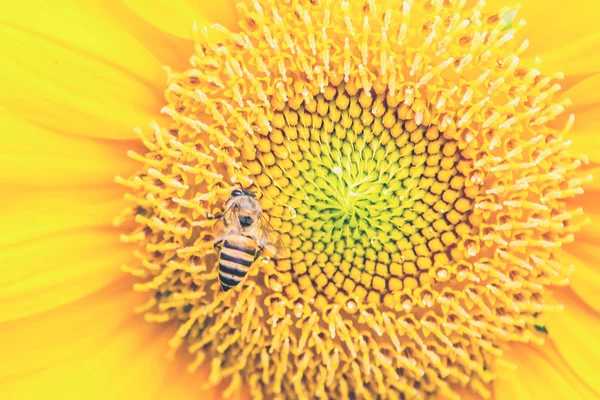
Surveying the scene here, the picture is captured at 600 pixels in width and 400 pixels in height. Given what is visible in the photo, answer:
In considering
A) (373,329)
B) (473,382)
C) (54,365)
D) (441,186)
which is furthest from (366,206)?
(54,365)

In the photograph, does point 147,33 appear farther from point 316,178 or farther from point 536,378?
point 536,378

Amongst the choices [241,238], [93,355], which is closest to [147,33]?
[241,238]

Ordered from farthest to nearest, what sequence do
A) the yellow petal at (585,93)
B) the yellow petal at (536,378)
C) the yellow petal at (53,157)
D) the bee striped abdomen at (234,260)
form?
1. the yellow petal at (536,378)
2. the yellow petal at (585,93)
3. the yellow petal at (53,157)
4. the bee striped abdomen at (234,260)

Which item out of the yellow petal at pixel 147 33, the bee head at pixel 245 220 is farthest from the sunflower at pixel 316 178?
the bee head at pixel 245 220

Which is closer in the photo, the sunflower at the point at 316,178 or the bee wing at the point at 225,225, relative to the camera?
the bee wing at the point at 225,225

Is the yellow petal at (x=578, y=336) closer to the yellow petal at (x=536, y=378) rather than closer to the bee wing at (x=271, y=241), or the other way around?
the yellow petal at (x=536, y=378)

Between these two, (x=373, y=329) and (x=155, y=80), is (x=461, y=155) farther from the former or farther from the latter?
(x=155, y=80)

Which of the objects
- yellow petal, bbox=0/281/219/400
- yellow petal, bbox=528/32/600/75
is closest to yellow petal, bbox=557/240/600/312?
yellow petal, bbox=528/32/600/75

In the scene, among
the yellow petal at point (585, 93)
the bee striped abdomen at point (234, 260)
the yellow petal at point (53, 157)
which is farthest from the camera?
the yellow petal at point (585, 93)
